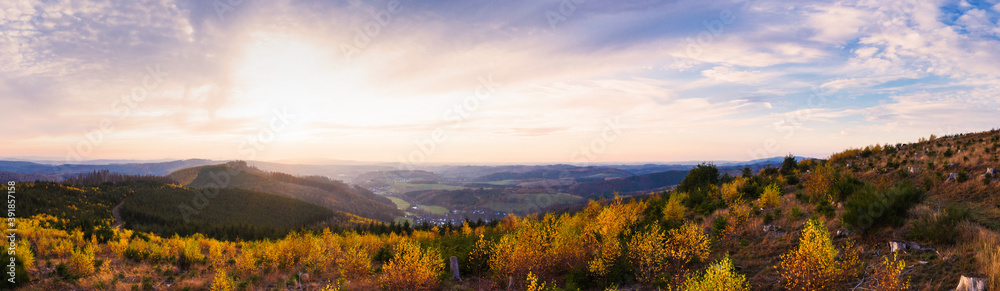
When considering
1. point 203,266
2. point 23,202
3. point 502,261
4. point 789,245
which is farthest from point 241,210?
point 789,245

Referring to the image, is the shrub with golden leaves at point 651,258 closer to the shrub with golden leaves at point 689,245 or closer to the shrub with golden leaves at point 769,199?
the shrub with golden leaves at point 689,245

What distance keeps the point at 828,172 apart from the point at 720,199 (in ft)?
21.9

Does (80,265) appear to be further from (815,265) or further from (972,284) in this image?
(972,284)

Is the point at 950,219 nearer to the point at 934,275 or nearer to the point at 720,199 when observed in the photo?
the point at 934,275

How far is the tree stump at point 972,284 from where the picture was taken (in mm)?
6694

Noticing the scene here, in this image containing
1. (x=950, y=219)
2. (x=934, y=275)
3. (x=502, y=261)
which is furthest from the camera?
(x=502, y=261)

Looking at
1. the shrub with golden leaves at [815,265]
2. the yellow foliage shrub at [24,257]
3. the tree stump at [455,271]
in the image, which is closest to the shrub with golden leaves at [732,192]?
the shrub with golden leaves at [815,265]

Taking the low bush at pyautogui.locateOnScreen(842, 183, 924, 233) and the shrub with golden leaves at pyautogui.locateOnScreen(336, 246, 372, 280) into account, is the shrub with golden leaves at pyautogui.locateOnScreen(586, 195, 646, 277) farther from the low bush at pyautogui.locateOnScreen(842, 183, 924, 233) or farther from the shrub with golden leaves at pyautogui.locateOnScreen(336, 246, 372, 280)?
the shrub with golden leaves at pyautogui.locateOnScreen(336, 246, 372, 280)

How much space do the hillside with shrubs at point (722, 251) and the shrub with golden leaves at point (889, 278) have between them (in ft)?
0.25

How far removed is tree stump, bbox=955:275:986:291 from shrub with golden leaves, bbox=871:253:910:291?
29.1 inches

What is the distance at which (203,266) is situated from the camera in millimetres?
24109

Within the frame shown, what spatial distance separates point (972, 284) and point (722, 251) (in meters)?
7.64

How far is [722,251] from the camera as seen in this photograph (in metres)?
14.2

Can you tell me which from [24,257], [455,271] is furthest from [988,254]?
[24,257]
